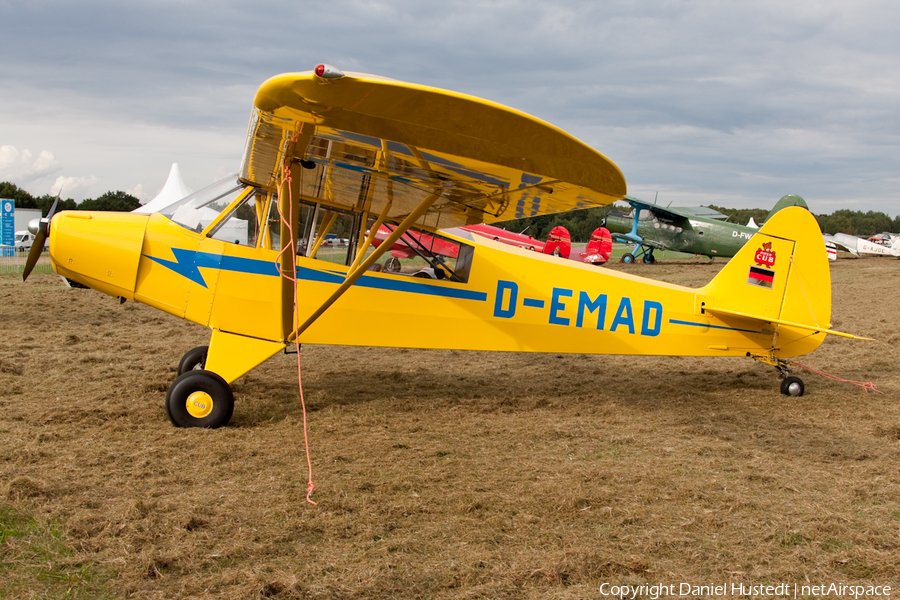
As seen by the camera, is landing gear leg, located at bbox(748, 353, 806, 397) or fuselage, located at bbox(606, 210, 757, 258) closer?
landing gear leg, located at bbox(748, 353, 806, 397)

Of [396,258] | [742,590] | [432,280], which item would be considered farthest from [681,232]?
[742,590]

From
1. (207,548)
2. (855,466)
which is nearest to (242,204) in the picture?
(207,548)

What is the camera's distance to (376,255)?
5.26m

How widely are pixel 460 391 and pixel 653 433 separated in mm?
Result: 2354

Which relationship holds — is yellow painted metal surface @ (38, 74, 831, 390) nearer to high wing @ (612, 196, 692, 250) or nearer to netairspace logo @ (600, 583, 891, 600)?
netairspace logo @ (600, 583, 891, 600)

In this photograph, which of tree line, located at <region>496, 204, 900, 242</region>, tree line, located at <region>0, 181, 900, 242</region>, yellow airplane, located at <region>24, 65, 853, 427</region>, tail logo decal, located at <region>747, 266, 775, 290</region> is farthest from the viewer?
tree line, located at <region>496, 204, 900, 242</region>

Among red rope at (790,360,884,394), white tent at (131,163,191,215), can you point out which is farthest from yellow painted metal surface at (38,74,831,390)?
white tent at (131,163,191,215)

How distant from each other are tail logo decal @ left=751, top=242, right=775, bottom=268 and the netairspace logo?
16.2 ft

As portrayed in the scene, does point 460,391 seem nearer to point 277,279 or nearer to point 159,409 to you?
point 277,279

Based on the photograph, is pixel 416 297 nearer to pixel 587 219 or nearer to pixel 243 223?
pixel 243 223

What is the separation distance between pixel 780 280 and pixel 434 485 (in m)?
5.34

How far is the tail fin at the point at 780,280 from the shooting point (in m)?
7.28

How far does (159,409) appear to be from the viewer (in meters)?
5.66

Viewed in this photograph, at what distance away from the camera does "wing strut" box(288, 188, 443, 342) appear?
5188 mm
